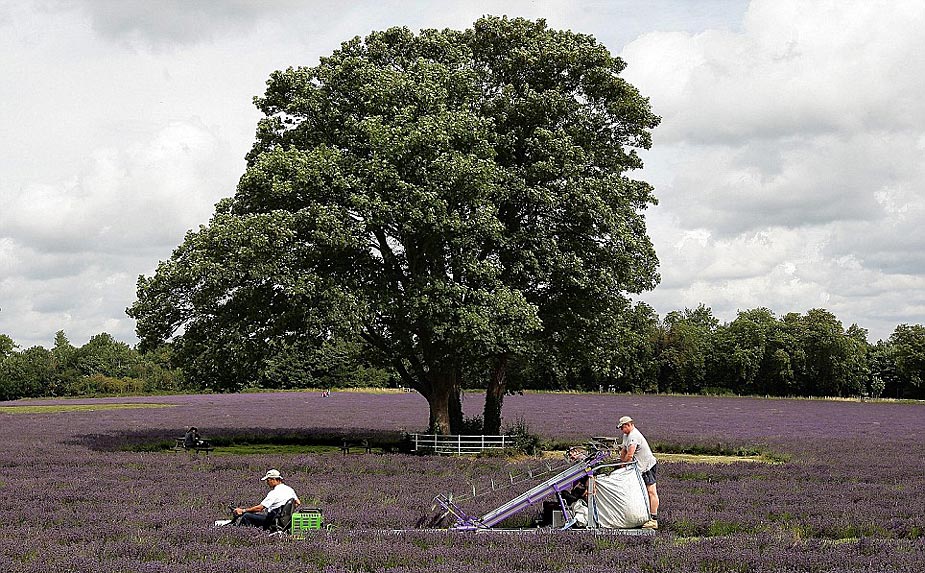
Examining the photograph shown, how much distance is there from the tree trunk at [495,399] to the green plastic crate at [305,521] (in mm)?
21128

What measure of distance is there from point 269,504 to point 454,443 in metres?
18.5

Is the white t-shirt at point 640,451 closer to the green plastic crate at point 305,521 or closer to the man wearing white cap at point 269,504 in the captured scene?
the green plastic crate at point 305,521

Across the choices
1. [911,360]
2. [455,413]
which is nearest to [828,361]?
[911,360]

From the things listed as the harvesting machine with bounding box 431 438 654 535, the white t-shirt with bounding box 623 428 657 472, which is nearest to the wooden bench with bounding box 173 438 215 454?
the harvesting machine with bounding box 431 438 654 535

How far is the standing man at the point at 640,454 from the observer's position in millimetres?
15761

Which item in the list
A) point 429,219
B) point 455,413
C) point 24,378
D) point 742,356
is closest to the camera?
point 429,219

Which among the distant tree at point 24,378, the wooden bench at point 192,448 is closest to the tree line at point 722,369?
the distant tree at point 24,378

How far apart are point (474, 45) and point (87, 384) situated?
98148 millimetres

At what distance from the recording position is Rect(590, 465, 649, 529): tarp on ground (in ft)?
51.4

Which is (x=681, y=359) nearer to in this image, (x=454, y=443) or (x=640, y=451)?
(x=454, y=443)

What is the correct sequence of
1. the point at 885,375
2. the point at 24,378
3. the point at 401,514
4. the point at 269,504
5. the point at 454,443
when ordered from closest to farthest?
the point at 269,504 < the point at 401,514 < the point at 454,443 < the point at 24,378 < the point at 885,375

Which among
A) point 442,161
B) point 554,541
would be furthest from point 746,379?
point 554,541

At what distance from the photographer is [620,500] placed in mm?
15750

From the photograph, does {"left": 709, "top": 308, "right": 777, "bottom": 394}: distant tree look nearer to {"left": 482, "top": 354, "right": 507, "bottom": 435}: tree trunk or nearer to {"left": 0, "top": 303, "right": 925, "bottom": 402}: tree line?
{"left": 0, "top": 303, "right": 925, "bottom": 402}: tree line
